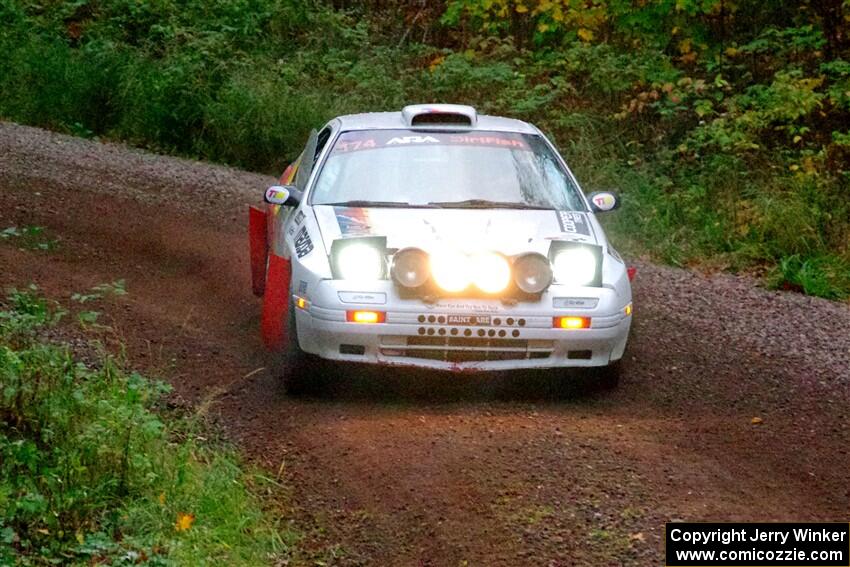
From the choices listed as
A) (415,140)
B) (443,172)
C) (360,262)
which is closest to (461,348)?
(360,262)

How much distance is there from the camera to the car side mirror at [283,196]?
812cm

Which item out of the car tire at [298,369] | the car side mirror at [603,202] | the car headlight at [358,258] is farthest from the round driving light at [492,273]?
the car side mirror at [603,202]

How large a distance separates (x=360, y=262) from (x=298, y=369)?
70cm

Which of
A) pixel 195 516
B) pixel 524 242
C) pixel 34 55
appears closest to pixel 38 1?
pixel 34 55

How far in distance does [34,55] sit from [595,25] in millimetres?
8236

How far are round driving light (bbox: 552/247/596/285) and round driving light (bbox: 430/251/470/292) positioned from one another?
545 mm

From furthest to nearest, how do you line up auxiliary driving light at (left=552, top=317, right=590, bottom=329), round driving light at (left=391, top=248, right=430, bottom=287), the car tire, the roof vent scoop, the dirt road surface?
the roof vent scoop → the car tire → auxiliary driving light at (left=552, top=317, right=590, bottom=329) → round driving light at (left=391, top=248, right=430, bottom=287) → the dirt road surface

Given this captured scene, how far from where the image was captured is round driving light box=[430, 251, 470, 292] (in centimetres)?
700

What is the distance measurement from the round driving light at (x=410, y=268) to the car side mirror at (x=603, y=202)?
176 cm

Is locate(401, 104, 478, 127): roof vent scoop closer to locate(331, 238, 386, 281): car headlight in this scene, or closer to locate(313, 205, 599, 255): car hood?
locate(313, 205, 599, 255): car hood

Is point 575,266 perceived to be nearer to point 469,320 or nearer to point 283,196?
point 469,320

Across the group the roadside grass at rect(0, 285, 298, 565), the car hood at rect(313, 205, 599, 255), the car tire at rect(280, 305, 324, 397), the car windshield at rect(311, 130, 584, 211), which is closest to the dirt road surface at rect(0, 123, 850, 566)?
the car tire at rect(280, 305, 324, 397)

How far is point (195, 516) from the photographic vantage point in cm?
536

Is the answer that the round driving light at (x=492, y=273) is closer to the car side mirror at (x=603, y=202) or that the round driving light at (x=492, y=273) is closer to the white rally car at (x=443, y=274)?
the white rally car at (x=443, y=274)
